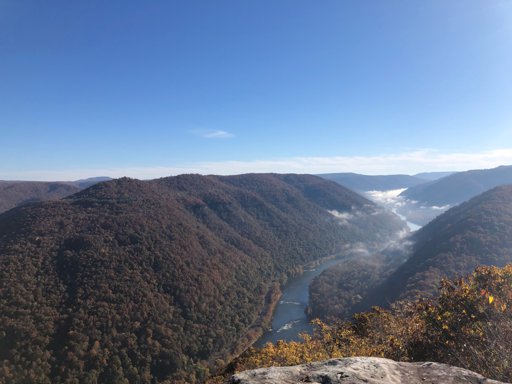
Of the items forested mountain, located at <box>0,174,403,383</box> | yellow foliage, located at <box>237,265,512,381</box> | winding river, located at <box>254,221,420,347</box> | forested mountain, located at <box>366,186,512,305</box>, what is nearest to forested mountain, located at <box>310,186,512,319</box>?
forested mountain, located at <box>366,186,512,305</box>

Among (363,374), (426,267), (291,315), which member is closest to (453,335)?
(363,374)

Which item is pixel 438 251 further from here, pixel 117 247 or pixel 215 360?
pixel 117 247

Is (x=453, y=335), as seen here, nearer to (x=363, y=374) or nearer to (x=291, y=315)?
(x=363, y=374)

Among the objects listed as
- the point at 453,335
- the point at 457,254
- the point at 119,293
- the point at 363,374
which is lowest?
the point at 119,293

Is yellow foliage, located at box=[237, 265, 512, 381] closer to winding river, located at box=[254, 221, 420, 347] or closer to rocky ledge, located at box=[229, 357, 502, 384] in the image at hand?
rocky ledge, located at box=[229, 357, 502, 384]

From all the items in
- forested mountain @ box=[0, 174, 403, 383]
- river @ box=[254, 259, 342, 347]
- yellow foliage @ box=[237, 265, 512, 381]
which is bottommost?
river @ box=[254, 259, 342, 347]

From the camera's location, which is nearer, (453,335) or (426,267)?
(453,335)
